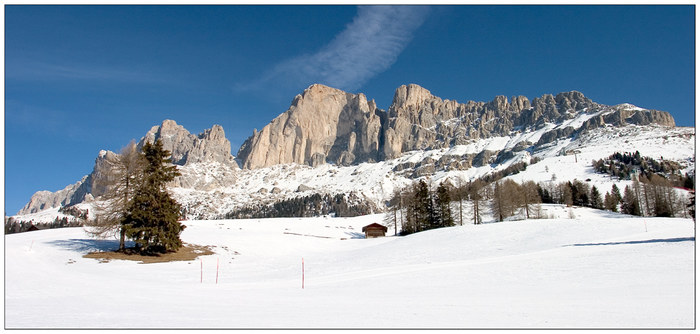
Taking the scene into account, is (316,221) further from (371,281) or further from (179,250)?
(371,281)

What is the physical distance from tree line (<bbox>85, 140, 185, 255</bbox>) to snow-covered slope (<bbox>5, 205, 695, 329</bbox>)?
125 inches

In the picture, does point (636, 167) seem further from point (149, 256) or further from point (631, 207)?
point (149, 256)

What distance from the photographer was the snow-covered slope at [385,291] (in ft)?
26.5

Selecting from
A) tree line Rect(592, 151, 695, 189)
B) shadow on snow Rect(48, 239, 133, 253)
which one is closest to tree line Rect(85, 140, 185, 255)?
shadow on snow Rect(48, 239, 133, 253)

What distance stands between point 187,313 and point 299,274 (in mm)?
13945

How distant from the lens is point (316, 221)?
8819cm

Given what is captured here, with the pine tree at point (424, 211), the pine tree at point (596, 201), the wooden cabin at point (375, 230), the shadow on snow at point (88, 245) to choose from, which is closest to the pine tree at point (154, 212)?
the shadow on snow at point (88, 245)

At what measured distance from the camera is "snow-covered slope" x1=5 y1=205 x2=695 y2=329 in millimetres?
8078

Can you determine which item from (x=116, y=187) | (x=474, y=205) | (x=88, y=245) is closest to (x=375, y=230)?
(x=474, y=205)

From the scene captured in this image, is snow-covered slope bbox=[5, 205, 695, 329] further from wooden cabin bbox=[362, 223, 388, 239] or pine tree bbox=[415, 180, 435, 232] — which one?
wooden cabin bbox=[362, 223, 388, 239]

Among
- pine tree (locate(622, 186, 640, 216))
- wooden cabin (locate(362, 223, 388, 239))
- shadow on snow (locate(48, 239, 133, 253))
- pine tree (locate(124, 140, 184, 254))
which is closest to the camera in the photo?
pine tree (locate(124, 140, 184, 254))

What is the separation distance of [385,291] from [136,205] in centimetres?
2373

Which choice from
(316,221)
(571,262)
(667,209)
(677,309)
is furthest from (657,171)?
(677,309)

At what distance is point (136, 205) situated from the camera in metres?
29.0
